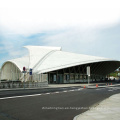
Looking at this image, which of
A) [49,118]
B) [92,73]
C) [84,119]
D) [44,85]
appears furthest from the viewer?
[92,73]

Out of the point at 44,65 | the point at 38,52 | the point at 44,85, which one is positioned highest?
the point at 38,52

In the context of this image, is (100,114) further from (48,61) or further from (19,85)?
(48,61)

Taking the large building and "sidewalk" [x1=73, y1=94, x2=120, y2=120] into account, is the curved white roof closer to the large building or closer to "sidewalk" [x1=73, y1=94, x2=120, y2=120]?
the large building

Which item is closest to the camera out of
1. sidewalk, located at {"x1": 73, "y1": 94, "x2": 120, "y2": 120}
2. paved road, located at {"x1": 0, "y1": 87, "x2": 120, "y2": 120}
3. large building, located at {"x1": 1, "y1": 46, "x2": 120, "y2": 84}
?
sidewalk, located at {"x1": 73, "y1": 94, "x2": 120, "y2": 120}

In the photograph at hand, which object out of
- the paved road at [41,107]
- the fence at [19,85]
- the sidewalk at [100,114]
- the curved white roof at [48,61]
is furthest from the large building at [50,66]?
the sidewalk at [100,114]

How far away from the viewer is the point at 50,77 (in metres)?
41.7

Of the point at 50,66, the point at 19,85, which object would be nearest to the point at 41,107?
the point at 19,85

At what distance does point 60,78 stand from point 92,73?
1852cm

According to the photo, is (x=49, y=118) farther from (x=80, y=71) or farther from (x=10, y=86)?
(x=80, y=71)

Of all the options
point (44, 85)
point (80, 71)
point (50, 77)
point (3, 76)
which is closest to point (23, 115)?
point (44, 85)

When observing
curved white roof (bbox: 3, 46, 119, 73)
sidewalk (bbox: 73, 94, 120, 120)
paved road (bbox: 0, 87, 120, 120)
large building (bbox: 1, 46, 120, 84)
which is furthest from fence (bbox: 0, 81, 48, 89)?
sidewalk (bbox: 73, 94, 120, 120)

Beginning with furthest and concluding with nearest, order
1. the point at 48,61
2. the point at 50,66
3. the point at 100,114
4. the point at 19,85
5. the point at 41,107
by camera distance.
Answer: the point at 48,61 → the point at 50,66 → the point at 19,85 → the point at 41,107 → the point at 100,114

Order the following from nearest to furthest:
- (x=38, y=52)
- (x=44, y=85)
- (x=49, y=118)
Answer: (x=49, y=118) < (x=44, y=85) < (x=38, y=52)

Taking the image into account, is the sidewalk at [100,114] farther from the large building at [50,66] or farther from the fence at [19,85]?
the large building at [50,66]
